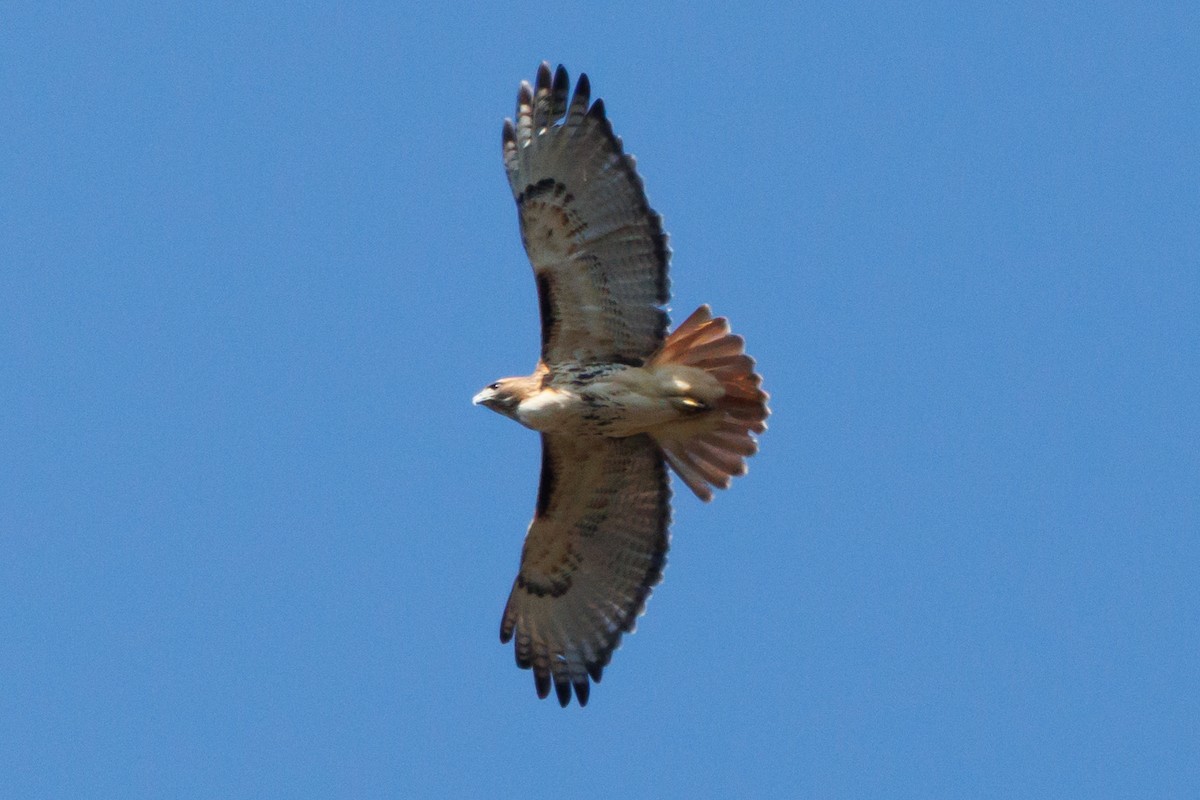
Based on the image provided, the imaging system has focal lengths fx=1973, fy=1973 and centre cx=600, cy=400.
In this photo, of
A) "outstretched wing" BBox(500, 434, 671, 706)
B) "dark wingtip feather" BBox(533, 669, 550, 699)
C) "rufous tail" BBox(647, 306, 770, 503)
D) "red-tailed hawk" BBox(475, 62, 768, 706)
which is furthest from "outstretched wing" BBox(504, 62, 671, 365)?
"dark wingtip feather" BBox(533, 669, 550, 699)

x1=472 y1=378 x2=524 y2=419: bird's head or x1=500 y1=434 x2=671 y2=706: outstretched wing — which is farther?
x1=500 y1=434 x2=671 y2=706: outstretched wing

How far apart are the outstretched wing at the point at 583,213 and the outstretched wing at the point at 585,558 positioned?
97cm

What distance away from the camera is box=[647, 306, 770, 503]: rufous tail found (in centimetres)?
1116

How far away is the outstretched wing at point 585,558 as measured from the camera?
38.9 feet

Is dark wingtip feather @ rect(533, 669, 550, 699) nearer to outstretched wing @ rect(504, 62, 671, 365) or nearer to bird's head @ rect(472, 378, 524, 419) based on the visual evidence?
bird's head @ rect(472, 378, 524, 419)

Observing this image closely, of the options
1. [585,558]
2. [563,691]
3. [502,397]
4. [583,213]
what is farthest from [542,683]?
[583,213]

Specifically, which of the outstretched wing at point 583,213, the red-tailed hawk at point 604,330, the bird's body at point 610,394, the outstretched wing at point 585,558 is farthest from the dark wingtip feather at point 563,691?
the outstretched wing at point 583,213

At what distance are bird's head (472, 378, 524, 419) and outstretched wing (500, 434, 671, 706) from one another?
572 millimetres

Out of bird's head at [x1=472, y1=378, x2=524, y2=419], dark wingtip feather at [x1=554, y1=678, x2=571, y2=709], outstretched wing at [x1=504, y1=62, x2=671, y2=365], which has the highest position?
outstretched wing at [x1=504, y1=62, x2=671, y2=365]

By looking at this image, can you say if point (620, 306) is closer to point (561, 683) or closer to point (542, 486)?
point (542, 486)

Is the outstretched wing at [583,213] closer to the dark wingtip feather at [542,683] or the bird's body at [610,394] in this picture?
the bird's body at [610,394]

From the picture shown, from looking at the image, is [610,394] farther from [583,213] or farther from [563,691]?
[563,691]

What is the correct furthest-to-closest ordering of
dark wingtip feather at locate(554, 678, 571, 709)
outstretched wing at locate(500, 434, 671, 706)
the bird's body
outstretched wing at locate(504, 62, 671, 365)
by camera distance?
dark wingtip feather at locate(554, 678, 571, 709)
outstretched wing at locate(500, 434, 671, 706)
the bird's body
outstretched wing at locate(504, 62, 671, 365)

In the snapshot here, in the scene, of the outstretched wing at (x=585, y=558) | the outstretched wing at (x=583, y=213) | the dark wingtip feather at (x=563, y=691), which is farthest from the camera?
the dark wingtip feather at (x=563, y=691)
